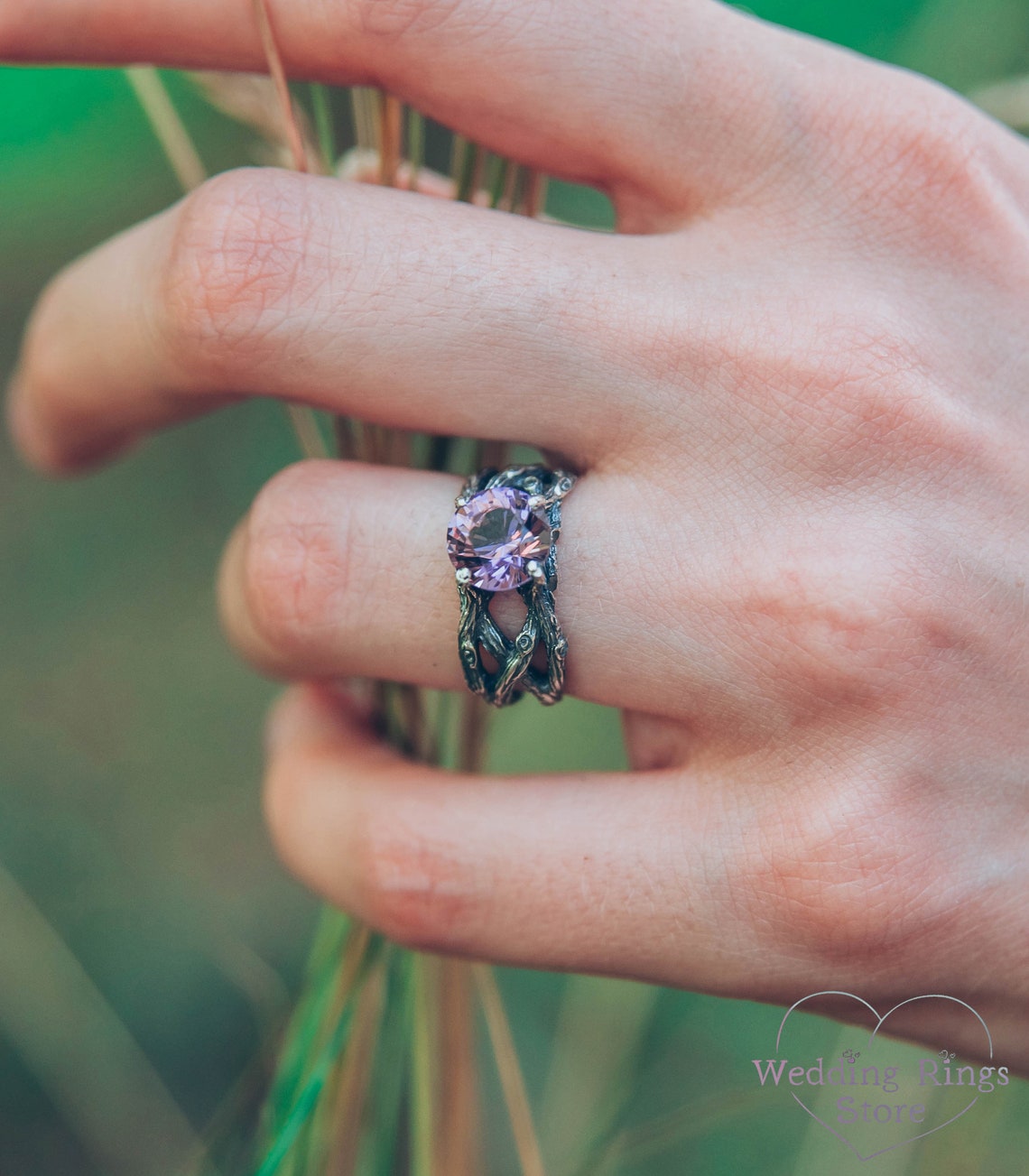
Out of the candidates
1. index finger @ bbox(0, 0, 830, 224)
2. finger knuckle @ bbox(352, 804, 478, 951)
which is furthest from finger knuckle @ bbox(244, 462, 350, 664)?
index finger @ bbox(0, 0, 830, 224)

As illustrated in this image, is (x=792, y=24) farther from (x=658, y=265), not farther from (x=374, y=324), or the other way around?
(x=374, y=324)

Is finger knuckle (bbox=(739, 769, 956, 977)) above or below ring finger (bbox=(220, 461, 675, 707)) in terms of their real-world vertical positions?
below

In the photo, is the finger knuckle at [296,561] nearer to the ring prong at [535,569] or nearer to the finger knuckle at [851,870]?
the ring prong at [535,569]

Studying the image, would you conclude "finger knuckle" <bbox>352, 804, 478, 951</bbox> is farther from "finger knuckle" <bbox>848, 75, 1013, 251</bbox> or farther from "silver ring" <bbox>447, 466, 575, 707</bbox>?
"finger knuckle" <bbox>848, 75, 1013, 251</bbox>

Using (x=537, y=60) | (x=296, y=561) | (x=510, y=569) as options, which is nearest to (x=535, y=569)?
(x=510, y=569)

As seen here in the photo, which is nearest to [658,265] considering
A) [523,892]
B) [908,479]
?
[908,479]
